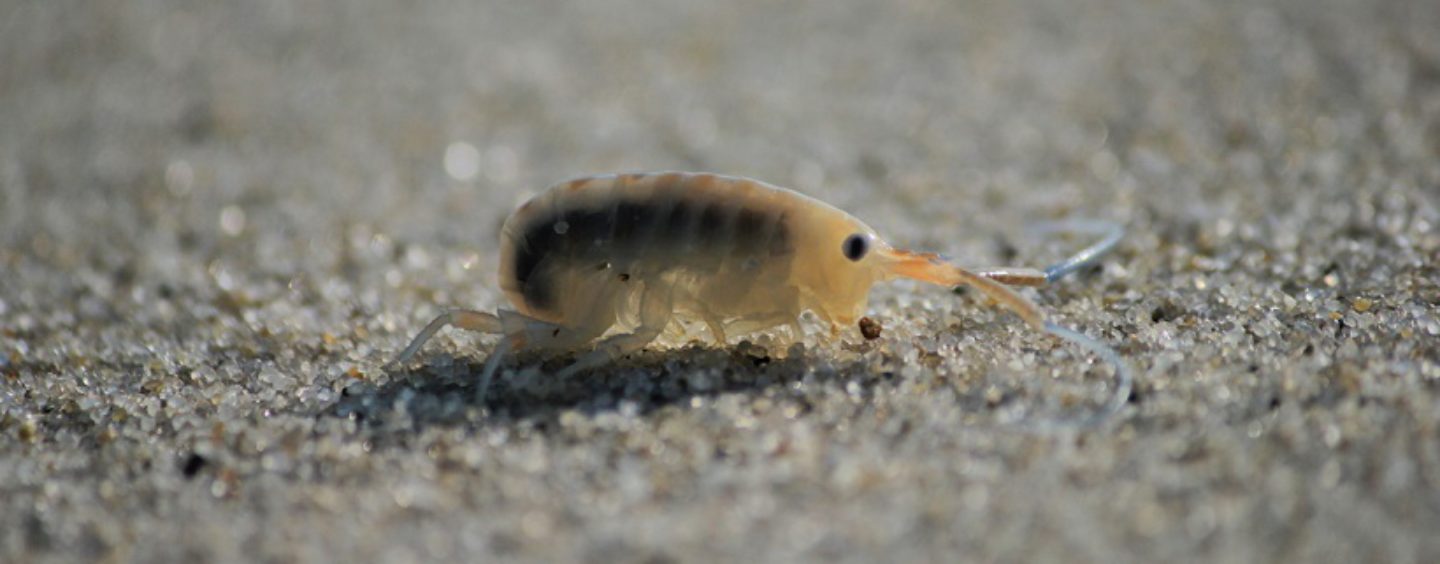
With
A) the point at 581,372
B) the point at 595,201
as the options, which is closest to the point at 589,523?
the point at 581,372

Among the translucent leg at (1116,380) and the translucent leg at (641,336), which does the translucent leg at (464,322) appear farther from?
the translucent leg at (1116,380)

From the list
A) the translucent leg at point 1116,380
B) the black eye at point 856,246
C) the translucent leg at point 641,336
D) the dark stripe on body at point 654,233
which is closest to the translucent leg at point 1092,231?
Answer: the translucent leg at point 1116,380

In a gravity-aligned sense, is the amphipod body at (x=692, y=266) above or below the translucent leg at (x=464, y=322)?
above

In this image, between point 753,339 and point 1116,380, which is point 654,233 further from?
point 1116,380

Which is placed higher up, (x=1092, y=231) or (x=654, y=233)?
(x=654, y=233)

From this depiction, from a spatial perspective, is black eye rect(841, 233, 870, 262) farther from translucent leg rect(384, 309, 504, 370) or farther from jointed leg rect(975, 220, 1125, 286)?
translucent leg rect(384, 309, 504, 370)

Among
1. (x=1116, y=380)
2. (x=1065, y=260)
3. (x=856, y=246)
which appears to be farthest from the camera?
(x=1065, y=260)

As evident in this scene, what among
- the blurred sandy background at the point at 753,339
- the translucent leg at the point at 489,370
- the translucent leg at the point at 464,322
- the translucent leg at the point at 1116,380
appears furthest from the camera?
the translucent leg at the point at 464,322

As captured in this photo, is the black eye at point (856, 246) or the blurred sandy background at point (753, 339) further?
the black eye at point (856, 246)

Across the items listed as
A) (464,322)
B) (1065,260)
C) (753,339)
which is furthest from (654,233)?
(1065,260)

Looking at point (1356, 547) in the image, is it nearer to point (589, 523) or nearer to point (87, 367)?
point (589, 523)
